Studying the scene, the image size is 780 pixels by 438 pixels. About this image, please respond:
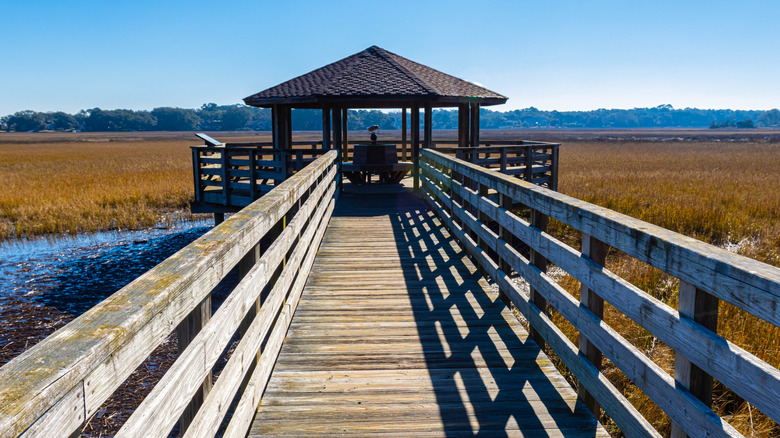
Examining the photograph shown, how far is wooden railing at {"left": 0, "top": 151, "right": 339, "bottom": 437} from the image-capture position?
45.8 inches

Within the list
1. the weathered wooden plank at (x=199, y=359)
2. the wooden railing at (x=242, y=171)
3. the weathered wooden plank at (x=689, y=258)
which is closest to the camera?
the weathered wooden plank at (x=199, y=359)

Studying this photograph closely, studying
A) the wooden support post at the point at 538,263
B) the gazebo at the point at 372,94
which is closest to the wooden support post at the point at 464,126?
the gazebo at the point at 372,94

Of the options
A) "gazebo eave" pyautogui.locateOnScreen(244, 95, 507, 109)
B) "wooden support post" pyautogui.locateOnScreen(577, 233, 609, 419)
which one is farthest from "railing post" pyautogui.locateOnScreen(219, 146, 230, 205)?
"wooden support post" pyautogui.locateOnScreen(577, 233, 609, 419)

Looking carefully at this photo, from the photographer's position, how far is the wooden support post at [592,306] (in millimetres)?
3217

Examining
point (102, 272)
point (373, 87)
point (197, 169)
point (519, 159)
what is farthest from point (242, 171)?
point (519, 159)

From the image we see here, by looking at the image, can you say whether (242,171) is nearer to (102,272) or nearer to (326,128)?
(326,128)

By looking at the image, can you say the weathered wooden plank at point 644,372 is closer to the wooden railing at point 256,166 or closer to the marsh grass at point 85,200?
the wooden railing at point 256,166

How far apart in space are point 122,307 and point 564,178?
80.4 feet

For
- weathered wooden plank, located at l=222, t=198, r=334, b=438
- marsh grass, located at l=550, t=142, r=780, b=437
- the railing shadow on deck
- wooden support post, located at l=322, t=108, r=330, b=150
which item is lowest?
marsh grass, located at l=550, t=142, r=780, b=437

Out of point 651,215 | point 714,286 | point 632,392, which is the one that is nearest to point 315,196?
point 632,392

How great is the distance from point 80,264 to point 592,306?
11.7 m

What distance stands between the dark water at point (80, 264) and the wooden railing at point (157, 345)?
7312mm

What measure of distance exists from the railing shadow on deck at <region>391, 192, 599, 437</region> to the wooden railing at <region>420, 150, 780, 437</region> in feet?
0.68

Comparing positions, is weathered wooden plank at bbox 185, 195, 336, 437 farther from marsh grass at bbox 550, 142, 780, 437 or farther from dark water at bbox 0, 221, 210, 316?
dark water at bbox 0, 221, 210, 316
